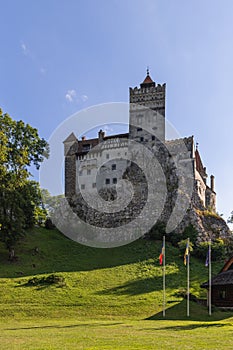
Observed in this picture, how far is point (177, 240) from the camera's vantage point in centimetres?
6731

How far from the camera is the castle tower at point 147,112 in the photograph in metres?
85.4

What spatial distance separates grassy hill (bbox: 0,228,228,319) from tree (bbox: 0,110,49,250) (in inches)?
179

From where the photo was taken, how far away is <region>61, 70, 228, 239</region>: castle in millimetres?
74062

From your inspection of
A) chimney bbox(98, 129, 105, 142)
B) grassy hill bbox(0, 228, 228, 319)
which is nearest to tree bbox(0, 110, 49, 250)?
grassy hill bbox(0, 228, 228, 319)

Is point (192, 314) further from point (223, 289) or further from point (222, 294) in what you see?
point (223, 289)

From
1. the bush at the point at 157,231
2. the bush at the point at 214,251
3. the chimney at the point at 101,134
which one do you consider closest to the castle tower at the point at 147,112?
the chimney at the point at 101,134

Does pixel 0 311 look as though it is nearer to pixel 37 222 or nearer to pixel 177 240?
pixel 37 222

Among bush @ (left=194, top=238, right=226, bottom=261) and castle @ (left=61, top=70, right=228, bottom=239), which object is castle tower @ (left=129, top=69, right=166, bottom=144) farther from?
bush @ (left=194, top=238, right=226, bottom=261)

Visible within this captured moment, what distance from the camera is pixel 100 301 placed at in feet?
126

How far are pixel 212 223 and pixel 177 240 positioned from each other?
31.5 feet

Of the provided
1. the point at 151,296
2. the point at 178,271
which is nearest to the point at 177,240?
the point at 178,271

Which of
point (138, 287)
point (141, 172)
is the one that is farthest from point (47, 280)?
point (141, 172)

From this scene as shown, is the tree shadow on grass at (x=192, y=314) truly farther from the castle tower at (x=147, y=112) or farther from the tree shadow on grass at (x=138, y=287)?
the castle tower at (x=147, y=112)

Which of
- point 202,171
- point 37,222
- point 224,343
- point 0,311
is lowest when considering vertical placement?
point 0,311
